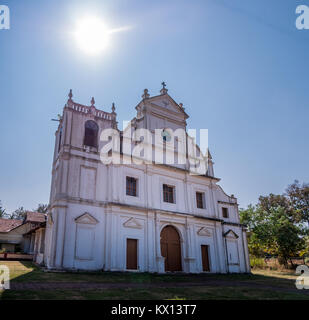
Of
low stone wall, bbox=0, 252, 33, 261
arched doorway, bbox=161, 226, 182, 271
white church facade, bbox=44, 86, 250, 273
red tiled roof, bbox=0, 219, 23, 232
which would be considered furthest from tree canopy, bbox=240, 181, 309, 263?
red tiled roof, bbox=0, 219, 23, 232

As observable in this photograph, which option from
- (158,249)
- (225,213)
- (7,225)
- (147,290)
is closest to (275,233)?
(225,213)

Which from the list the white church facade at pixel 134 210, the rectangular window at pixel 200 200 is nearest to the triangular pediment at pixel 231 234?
the white church facade at pixel 134 210

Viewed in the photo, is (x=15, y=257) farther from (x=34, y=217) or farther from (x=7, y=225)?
(x=7, y=225)

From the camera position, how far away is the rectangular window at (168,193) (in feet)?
69.1

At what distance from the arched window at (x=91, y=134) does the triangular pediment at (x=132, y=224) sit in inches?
229

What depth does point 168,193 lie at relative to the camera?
21375 millimetres

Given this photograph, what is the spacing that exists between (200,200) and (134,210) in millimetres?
7216

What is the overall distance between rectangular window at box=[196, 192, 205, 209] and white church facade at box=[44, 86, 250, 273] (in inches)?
3.5

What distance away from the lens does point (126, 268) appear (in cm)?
1703

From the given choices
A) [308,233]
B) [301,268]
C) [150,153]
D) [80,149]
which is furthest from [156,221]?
[308,233]

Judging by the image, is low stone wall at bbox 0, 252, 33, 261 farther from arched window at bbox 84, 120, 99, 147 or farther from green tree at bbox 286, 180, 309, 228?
green tree at bbox 286, 180, 309, 228

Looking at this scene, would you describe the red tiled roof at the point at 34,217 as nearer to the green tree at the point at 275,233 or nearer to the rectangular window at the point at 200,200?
the rectangular window at the point at 200,200

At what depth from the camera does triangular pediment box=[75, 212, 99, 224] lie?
1633 centimetres
